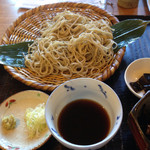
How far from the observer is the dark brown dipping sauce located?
34.7 inches

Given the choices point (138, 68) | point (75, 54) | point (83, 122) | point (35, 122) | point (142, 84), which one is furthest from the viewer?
point (75, 54)

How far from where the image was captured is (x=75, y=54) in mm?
1621

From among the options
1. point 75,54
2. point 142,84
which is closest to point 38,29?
point 75,54

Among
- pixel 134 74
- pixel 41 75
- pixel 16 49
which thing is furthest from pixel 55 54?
pixel 134 74

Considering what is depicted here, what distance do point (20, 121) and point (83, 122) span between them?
54cm

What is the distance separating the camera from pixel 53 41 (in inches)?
67.4

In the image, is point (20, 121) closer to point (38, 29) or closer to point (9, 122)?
point (9, 122)

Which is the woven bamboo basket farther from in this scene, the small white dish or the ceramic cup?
the ceramic cup

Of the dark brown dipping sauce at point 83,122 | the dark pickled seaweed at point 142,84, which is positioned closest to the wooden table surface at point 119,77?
the dark pickled seaweed at point 142,84

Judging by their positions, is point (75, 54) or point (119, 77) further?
point (75, 54)

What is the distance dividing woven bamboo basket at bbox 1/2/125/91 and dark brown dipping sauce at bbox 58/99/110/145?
0.37m

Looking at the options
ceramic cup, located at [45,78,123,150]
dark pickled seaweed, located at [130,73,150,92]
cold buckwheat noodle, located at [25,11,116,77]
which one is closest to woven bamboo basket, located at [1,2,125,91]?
cold buckwheat noodle, located at [25,11,116,77]

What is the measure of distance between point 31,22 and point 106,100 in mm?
1578

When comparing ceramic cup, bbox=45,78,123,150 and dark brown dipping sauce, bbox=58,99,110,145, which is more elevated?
ceramic cup, bbox=45,78,123,150
